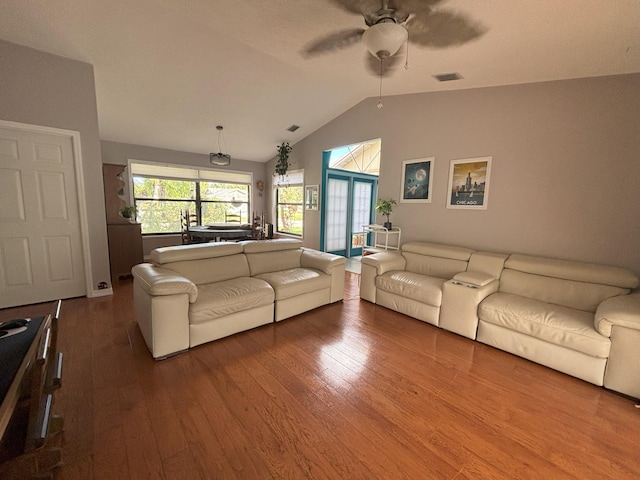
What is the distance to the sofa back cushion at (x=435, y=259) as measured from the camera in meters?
3.34

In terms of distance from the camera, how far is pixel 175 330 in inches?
86.0

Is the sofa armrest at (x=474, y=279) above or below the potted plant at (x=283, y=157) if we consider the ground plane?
below

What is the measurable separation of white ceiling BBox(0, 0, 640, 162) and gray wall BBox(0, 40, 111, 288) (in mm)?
173

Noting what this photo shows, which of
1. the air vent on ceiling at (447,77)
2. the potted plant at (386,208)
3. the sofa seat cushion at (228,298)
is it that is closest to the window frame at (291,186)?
the potted plant at (386,208)

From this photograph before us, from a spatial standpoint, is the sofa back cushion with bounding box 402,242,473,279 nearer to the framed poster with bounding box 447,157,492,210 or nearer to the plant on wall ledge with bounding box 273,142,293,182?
the framed poster with bounding box 447,157,492,210

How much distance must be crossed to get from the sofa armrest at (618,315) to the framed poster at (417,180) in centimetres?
224

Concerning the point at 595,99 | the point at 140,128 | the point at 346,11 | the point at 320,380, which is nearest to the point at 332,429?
the point at 320,380

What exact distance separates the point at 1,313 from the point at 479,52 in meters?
5.68

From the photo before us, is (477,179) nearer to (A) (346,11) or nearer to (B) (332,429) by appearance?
(A) (346,11)

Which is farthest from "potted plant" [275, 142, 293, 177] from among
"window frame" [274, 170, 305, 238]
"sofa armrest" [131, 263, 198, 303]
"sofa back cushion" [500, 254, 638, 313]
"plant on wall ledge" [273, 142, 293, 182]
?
"sofa back cushion" [500, 254, 638, 313]

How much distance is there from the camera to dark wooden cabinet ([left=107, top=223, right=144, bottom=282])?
13.6ft

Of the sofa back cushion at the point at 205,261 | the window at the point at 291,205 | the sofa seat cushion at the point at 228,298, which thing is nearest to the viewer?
the sofa seat cushion at the point at 228,298

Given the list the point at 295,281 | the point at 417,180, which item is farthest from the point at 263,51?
the point at 295,281

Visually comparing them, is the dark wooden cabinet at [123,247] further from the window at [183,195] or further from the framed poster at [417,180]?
the framed poster at [417,180]
